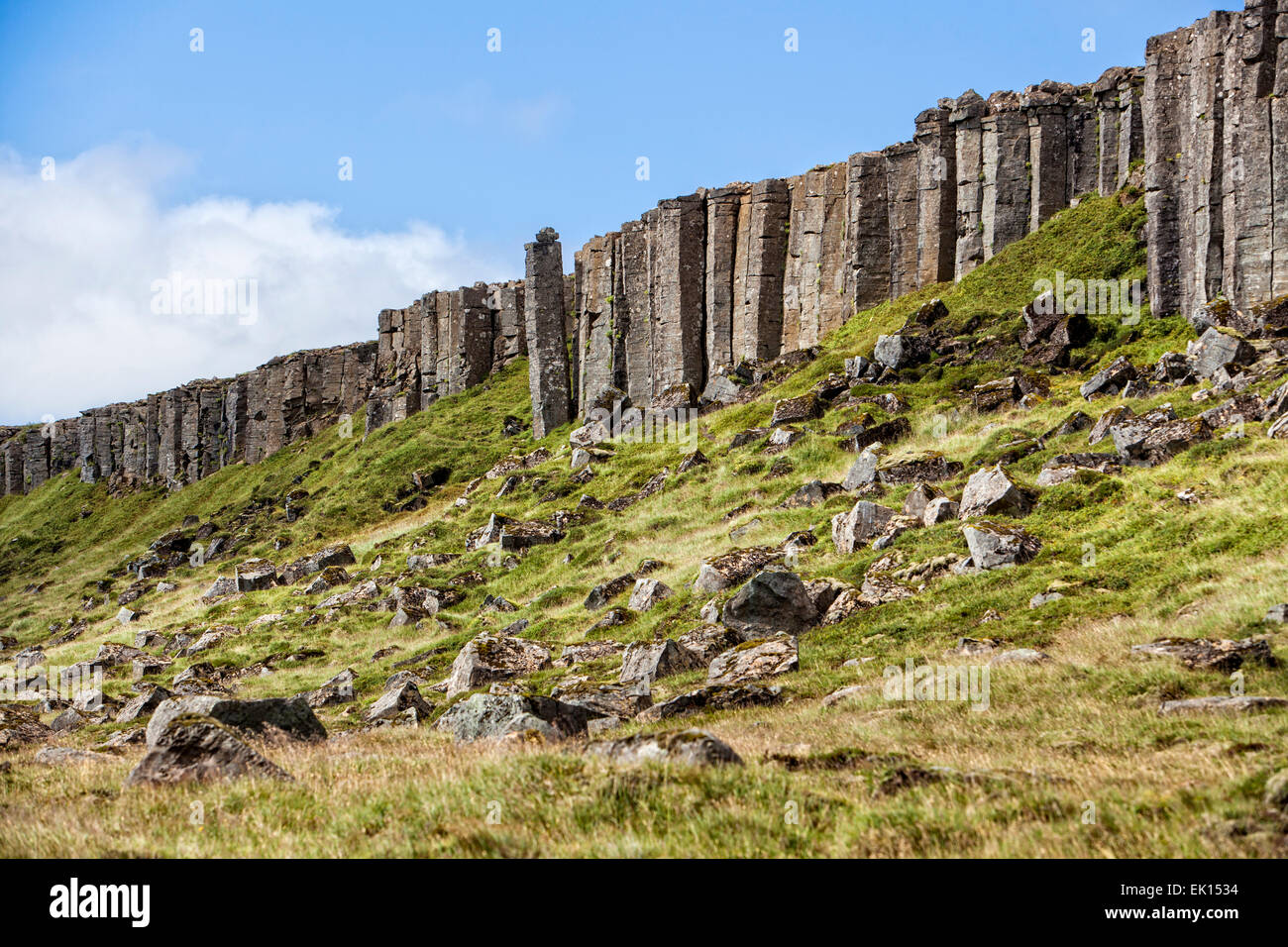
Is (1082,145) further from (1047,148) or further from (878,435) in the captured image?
(878,435)

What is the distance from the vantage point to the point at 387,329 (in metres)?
100

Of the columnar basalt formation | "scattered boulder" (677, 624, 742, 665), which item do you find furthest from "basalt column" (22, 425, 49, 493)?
"scattered boulder" (677, 624, 742, 665)

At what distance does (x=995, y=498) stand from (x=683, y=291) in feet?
136

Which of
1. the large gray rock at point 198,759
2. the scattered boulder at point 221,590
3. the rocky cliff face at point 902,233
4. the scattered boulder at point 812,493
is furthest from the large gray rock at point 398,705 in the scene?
the scattered boulder at point 221,590

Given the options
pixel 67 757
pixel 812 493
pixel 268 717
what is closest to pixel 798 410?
pixel 812 493

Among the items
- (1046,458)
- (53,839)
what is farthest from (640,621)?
(53,839)

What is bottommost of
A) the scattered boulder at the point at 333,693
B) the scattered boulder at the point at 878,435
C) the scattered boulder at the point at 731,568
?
the scattered boulder at the point at 333,693

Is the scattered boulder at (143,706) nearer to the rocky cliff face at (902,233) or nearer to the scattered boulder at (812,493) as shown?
the scattered boulder at (812,493)

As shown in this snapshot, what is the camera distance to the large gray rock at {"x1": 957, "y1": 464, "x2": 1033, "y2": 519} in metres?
26.1

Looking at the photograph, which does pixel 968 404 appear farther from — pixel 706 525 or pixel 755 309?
pixel 755 309

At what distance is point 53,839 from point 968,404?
35905 millimetres

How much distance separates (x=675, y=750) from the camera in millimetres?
11094

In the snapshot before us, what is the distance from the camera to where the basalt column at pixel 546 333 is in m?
71.2

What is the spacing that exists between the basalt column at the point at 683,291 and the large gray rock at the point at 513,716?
49.3 m
